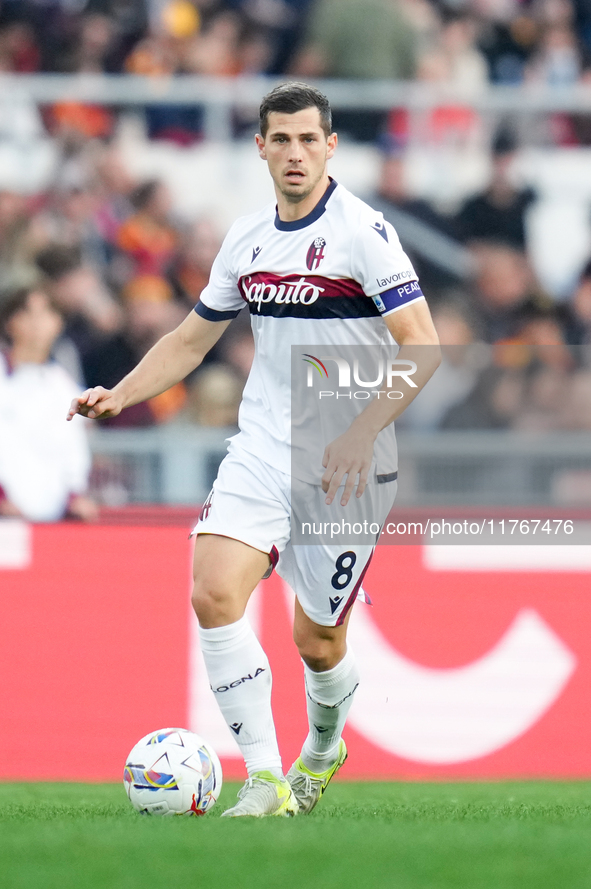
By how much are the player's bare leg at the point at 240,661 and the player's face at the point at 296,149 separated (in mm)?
1318

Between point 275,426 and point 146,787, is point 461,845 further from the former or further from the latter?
point 275,426

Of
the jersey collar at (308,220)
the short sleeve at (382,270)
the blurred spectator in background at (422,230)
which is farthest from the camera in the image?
the blurred spectator in background at (422,230)

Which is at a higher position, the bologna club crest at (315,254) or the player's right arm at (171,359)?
the bologna club crest at (315,254)

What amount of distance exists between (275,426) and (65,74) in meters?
7.24

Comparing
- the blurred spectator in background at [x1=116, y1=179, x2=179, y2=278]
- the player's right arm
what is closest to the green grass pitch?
the player's right arm

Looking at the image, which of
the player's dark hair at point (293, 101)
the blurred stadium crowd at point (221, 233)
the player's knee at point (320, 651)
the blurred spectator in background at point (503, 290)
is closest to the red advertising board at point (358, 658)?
the blurred stadium crowd at point (221, 233)

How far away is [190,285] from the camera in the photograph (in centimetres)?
1021

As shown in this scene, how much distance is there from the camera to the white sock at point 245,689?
4.97 meters

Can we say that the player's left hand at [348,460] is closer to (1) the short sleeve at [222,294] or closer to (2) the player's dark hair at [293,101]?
(1) the short sleeve at [222,294]

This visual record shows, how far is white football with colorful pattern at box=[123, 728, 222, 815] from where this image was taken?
5.00 meters

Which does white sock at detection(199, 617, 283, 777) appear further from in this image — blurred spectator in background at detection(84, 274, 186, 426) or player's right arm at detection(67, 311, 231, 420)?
blurred spectator in background at detection(84, 274, 186, 426)

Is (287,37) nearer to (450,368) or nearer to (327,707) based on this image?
(450,368)

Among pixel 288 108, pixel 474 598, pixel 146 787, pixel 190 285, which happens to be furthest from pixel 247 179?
pixel 146 787

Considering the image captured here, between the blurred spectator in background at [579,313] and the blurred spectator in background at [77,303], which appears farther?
the blurred spectator in background at [579,313]
